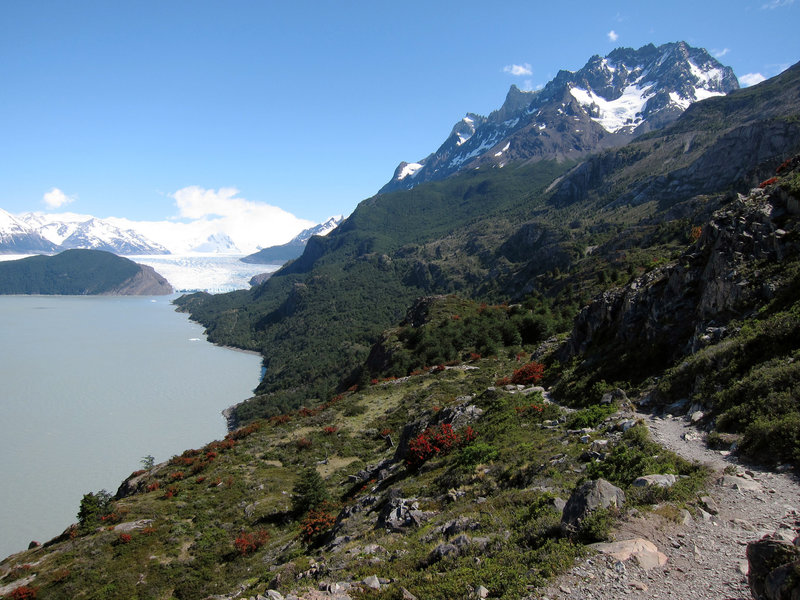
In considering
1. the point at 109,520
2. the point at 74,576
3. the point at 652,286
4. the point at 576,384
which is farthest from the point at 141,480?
the point at 652,286

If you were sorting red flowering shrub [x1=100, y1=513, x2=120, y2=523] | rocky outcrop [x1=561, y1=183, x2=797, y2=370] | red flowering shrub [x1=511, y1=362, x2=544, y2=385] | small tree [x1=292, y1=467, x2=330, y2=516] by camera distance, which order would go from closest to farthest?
rocky outcrop [x1=561, y1=183, x2=797, y2=370]
small tree [x1=292, y1=467, x2=330, y2=516]
red flowering shrub [x1=511, y1=362, x2=544, y2=385]
red flowering shrub [x1=100, y1=513, x2=120, y2=523]

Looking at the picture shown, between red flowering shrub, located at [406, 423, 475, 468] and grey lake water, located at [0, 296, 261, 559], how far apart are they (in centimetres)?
6895

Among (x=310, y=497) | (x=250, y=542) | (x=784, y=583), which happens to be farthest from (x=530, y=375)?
(x=784, y=583)

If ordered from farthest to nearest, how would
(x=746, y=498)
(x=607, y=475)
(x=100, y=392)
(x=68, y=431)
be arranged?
(x=100, y=392)
(x=68, y=431)
(x=607, y=475)
(x=746, y=498)

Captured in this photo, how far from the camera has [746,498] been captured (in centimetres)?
922

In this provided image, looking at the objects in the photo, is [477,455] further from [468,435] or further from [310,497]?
[310,497]

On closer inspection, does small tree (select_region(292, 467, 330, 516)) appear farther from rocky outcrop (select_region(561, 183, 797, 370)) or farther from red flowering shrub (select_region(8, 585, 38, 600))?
rocky outcrop (select_region(561, 183, 797, 370))

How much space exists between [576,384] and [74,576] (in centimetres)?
2925

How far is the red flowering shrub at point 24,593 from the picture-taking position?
22109 millimetres

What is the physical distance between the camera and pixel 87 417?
370 feet

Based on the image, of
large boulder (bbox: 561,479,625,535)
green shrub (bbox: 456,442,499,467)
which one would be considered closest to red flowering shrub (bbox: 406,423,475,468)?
green shrub (bbox: 456,442,499,467)

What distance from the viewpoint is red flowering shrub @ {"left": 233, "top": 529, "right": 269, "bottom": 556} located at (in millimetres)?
23438

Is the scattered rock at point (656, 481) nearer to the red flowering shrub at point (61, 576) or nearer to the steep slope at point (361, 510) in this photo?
the steep slope at point (361, 510)

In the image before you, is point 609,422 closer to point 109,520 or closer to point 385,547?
point 385,547
